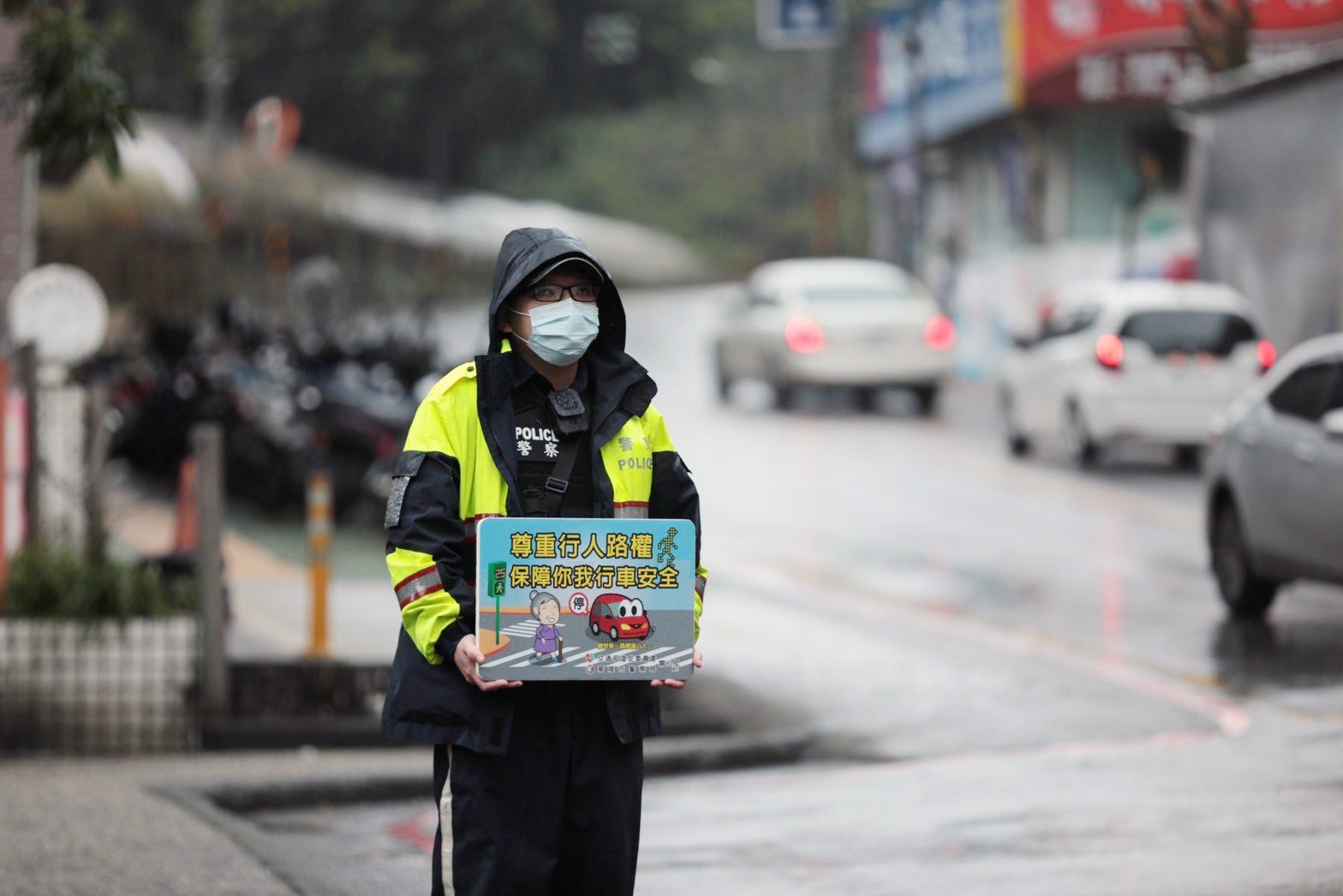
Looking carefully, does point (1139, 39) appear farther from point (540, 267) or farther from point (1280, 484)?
point (540, 267)

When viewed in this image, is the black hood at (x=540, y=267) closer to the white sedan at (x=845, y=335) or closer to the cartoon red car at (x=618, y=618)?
the cartoon red car at (x=618, y=618)

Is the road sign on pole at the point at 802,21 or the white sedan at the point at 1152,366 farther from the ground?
the road sign on pole at the point at 802,21

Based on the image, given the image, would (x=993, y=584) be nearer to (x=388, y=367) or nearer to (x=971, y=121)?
(x=388, y=367)

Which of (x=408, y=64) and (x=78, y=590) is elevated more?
(x=408, y=64)

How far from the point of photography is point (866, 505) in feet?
63.4

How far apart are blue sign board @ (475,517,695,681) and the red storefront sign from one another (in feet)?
94.5

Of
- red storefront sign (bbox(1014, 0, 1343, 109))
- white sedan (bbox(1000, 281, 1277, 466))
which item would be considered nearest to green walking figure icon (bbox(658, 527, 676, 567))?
white sedan (bbox(1000, 281, 1277, 466))

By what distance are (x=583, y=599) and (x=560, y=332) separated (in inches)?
→ 21.8

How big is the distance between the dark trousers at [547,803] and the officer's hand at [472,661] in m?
0.13

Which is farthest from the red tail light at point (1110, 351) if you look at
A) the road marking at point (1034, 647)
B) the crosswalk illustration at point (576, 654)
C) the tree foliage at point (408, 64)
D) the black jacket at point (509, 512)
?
the tree foliage at point (408, 64)

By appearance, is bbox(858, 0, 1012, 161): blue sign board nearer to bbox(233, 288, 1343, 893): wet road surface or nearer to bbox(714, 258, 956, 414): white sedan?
bbox(714, 258, 956, 414): white sedan

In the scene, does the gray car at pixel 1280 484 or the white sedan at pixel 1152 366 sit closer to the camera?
the gray car at pixel 1280 484

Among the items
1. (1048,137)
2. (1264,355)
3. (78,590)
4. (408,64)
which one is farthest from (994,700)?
(408,64)

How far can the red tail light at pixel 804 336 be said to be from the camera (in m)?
27.0
